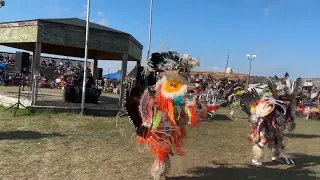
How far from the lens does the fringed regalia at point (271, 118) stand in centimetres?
747

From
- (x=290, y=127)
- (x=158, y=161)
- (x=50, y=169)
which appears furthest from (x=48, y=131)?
(x=290, y=127)

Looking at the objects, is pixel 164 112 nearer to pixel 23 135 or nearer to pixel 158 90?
pixel 158 90

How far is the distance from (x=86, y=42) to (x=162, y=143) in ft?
30.1

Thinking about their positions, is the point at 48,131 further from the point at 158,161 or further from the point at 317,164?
the point at 317,164

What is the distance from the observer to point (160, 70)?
222 inches

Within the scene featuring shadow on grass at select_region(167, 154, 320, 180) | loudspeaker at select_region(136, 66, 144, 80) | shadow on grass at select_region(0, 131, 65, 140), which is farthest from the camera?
shadow on grass at select_region(0, 131, 65, 140)

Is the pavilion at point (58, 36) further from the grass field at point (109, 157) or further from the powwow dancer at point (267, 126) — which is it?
the powwow dancer at point (267, 126)

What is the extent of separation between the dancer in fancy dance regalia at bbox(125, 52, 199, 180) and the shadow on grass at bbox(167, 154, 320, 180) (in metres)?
0.81

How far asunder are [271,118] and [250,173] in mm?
1456

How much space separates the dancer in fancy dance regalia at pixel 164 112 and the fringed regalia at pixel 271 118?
2.53 metres

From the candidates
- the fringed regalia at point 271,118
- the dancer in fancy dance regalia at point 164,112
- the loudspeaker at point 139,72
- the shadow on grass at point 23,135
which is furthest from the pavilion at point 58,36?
the dancer in fancy dance regalia at point 164,112

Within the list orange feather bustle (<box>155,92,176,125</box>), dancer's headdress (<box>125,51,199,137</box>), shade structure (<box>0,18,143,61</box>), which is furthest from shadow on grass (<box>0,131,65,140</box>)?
shade structure (<box>0,18,143,61</box>)

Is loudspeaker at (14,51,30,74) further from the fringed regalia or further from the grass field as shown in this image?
the fringed regalia

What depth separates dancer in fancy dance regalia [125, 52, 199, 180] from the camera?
5.24m
